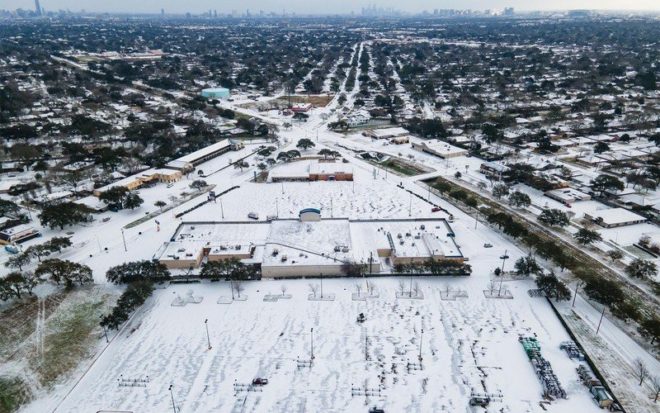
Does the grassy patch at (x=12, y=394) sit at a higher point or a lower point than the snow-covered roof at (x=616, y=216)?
lower

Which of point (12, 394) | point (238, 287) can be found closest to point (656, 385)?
point (238, 287)

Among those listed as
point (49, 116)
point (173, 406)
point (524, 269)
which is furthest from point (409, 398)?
point (49, 116)

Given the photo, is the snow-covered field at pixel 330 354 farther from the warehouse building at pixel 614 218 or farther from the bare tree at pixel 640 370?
the warehouse building at pixel 614 218

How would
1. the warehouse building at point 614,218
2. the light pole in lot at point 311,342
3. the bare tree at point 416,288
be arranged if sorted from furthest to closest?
the warehouse building at point 614,218
the bare tree at point 416,288
the light pole in lot at point 311,342

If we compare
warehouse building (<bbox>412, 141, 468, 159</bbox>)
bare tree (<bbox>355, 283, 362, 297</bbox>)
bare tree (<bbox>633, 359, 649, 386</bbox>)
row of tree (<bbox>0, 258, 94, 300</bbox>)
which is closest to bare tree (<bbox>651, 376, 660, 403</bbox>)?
bare tree (<bbox>633, 359, 649, 386</bbox>)

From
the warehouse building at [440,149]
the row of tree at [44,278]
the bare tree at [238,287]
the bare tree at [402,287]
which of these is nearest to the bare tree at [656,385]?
the bare tree at [402,287]

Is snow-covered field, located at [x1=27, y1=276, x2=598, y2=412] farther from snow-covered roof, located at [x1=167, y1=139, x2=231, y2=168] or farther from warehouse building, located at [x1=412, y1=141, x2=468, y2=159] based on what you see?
warehouse building, located at [x1=412, y1=141, x2=468, y2=159]
